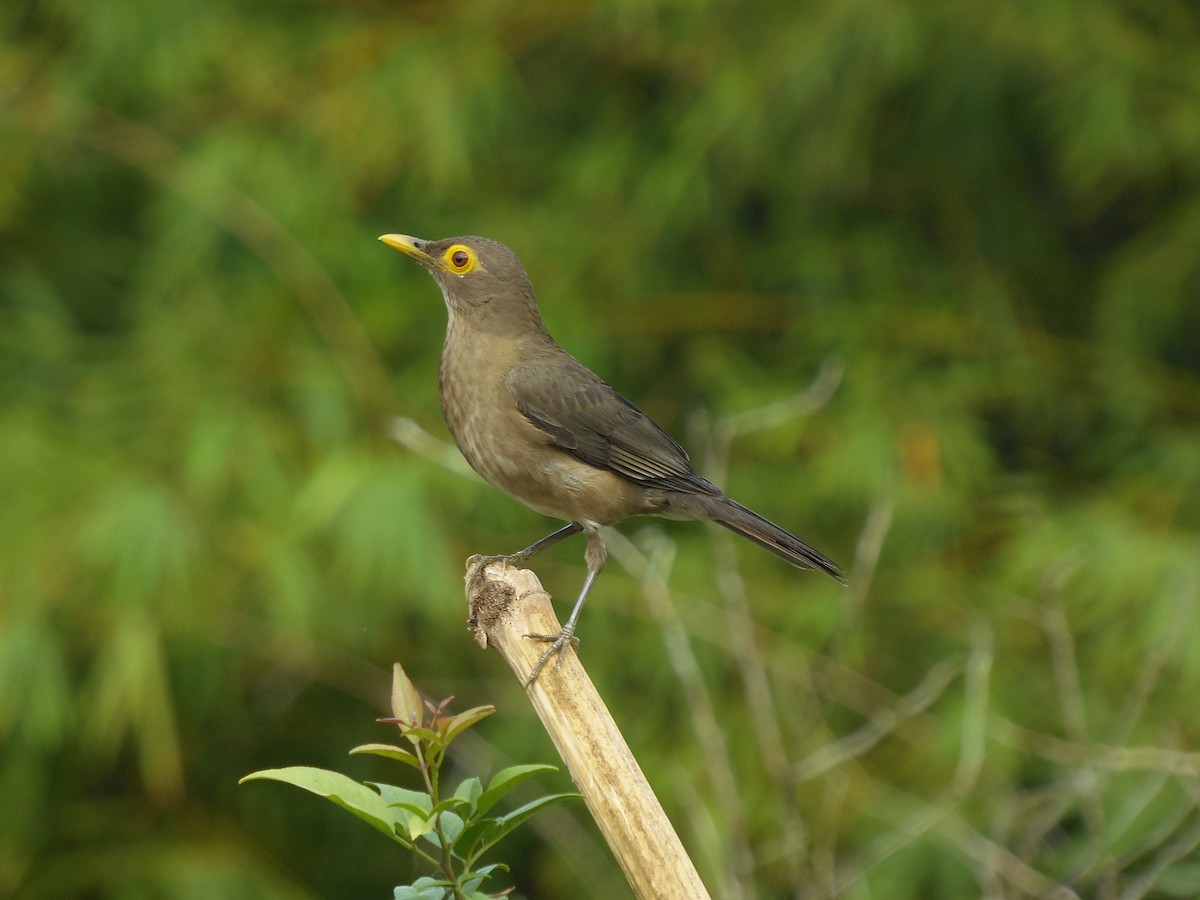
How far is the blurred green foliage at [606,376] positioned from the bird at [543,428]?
0.77 meters

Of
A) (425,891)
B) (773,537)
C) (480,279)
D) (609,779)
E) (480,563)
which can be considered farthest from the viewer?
(480,279)

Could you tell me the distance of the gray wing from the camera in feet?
11.9

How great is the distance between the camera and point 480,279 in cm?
384

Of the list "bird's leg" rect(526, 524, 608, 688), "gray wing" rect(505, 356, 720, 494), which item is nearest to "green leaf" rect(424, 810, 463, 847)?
"bird's leg" rect(526, 524, 608, 688)

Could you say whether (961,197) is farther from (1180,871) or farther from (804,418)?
(1180,871)

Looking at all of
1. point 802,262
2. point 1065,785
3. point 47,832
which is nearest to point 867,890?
point 1065,785

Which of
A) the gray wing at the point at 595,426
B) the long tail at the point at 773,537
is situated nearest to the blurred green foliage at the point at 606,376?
the gray wing at the point at 595,426

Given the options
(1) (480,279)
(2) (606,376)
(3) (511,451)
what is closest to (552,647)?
(3) (511,451)

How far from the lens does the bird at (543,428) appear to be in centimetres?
354

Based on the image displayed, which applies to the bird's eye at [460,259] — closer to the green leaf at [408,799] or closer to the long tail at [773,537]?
the long tail at [773,537]

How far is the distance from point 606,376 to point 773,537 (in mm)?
2137

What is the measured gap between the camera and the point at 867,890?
15.3 ft

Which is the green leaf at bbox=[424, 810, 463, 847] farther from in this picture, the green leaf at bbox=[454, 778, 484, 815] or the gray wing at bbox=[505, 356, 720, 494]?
the gray wing at bbox=[505, 356, 720, 494]

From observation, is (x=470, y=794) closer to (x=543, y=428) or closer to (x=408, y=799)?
(x=408, y=799)
